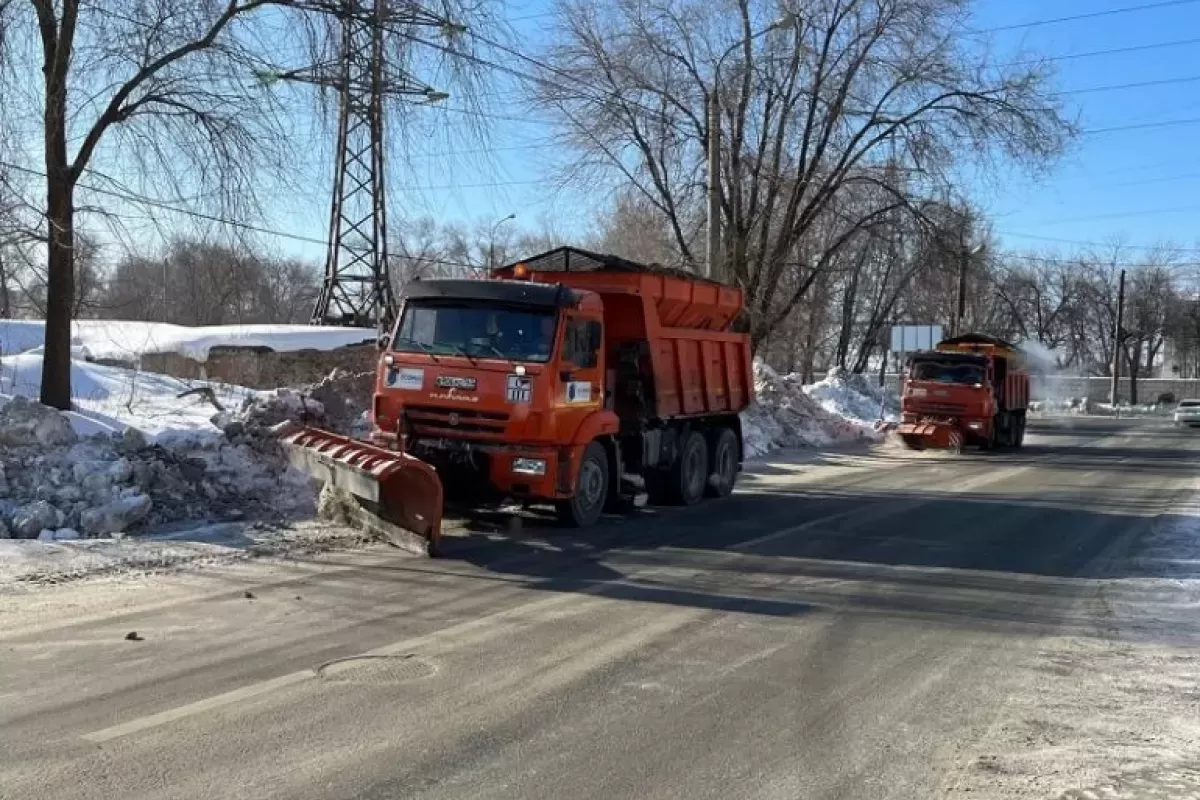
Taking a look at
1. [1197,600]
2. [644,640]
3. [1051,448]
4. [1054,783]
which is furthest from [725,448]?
[1051,448]

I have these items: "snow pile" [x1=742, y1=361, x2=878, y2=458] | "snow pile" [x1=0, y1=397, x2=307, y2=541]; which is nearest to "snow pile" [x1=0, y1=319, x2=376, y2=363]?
"snow pile" [x1=742, y1=361, x2=878, y2=458]

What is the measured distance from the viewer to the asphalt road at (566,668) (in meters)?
4.83

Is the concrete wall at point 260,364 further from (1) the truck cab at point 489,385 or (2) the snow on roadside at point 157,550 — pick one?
(2) the snow on roadside at point 157,550

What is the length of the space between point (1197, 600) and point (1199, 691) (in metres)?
3.15

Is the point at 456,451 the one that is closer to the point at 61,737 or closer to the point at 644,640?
the point at 644,640

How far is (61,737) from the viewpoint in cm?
510

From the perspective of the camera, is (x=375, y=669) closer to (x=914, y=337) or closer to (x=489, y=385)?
(x=489, y=385)

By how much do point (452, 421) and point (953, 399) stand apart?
2065 centimetres

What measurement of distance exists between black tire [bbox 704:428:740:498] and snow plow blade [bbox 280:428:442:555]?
6.54 m

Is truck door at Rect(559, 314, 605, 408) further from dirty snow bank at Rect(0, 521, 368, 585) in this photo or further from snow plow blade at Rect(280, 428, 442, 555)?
dirty snow bank at Rect(0, 521, 368, 585)

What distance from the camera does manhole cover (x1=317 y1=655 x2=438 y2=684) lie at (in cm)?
616

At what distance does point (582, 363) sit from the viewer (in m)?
12.4

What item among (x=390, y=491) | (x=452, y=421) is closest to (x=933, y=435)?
(x=452, y=421)

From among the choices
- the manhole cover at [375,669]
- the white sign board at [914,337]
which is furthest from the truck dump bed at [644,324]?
the white sign board at [914,337]
